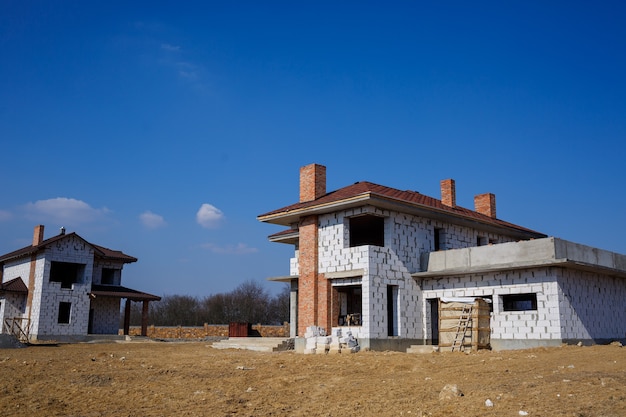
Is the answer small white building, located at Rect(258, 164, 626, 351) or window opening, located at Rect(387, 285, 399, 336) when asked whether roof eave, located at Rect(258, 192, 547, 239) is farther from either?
window opening, located at Rect(387, 285, 399, 336)

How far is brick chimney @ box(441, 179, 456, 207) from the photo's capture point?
25328 mm

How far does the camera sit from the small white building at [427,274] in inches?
776

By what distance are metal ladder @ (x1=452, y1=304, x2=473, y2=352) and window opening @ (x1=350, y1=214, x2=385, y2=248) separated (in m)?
5.79

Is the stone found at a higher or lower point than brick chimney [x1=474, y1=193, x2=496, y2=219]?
lower

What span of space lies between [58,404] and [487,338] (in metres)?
14.5

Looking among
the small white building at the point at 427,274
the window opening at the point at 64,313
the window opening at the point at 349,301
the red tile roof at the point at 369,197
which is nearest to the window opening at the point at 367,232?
the small white building at the point at 427,274

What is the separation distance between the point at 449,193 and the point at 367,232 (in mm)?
4401

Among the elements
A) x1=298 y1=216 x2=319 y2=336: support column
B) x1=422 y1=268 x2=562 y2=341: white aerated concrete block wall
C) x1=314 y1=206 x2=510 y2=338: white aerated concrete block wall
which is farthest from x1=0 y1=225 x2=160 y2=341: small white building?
x1=422 y1=268 x2=562 y2=341: white aerated concrete block wall

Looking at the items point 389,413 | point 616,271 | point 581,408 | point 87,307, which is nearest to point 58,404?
point 389,413

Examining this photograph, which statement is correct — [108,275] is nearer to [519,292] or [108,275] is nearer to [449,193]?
[449,193]

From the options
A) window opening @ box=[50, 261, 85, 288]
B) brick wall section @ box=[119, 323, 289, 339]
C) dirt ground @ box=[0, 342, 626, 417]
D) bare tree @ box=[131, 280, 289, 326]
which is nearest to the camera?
dirt ground @ box=[0, 342, 626, 417]

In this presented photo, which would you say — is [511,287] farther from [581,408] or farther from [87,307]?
[87,307]

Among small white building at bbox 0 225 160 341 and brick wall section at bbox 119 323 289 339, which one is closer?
small white building at bbox 0 225 160 341

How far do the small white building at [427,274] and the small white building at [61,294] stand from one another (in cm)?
1607
